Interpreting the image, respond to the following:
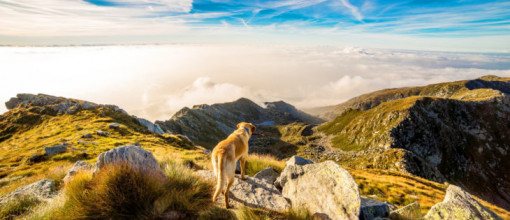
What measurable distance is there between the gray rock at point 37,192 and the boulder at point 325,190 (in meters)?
9.55

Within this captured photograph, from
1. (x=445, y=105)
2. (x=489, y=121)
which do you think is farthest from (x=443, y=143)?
(x=489, y=121)

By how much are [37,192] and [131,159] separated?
14.8ft

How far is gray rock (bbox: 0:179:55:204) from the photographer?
733 cm

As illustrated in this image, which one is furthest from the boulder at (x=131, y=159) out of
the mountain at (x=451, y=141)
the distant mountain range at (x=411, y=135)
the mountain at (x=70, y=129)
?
the mountain at (x=451, y=141)

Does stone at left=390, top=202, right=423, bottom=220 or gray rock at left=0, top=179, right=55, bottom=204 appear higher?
gray rock at left=0, top=179, right=55, bottom=204

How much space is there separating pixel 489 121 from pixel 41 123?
861 ft

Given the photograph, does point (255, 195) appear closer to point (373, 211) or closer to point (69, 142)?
point (373, 211)

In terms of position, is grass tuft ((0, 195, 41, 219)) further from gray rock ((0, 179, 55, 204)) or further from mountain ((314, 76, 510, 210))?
mountain ((314, 76, 510, 210))

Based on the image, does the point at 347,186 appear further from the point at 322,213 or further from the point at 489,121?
the point at 489,121

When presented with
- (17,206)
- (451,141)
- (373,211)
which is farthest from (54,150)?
(451,141)

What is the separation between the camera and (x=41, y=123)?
239 feet

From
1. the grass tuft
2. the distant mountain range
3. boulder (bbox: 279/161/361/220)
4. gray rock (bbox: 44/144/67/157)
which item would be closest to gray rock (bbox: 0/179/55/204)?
the grass tuft

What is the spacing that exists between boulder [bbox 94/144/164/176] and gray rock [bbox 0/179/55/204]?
2414mm

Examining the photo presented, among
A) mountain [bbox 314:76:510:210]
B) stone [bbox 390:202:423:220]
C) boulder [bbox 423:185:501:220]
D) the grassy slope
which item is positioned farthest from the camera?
mountain [bbox 314:76:510:210]
